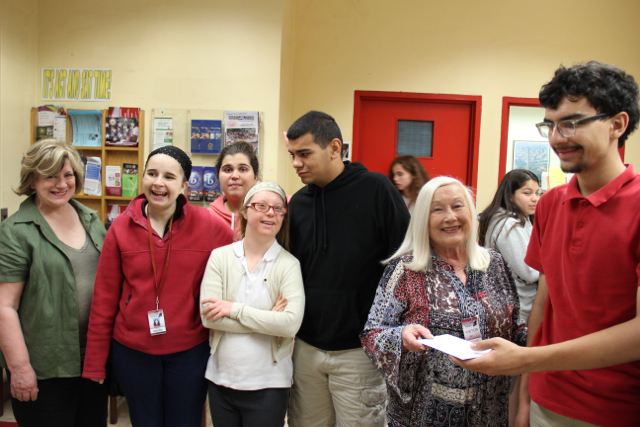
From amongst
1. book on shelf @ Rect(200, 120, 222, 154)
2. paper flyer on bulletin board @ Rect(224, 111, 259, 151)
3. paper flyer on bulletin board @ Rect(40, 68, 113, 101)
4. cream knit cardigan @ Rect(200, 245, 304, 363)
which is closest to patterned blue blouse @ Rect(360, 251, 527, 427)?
cream knit cardigan @ Rect(200, 245, 304, 363)

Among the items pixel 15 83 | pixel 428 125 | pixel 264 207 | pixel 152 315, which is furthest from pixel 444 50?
pixel 15 83

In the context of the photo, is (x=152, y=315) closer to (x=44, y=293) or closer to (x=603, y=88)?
(x=44, y=293)

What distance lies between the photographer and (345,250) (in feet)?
5.44

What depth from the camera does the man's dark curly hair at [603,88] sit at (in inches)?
42.3

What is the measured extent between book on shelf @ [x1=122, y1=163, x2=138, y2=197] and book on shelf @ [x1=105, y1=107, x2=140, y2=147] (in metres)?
0.19

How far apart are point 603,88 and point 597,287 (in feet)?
1.74

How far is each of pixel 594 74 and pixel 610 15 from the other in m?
3.96

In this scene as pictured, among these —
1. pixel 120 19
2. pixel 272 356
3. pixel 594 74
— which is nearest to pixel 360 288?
pixel 272 356

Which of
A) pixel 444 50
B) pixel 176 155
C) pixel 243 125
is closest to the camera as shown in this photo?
pixel 176 155

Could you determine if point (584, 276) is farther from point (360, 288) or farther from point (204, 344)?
point (204, 344)

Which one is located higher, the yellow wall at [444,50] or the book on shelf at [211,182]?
the yellow wall at [444,50]

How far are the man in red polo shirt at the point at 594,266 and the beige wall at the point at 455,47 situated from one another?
3.10 meters

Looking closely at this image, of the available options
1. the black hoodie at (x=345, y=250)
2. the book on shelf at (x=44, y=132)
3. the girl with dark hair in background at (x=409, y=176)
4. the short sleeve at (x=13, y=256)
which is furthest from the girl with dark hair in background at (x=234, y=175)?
the book on shelf at (x=44, y=132)

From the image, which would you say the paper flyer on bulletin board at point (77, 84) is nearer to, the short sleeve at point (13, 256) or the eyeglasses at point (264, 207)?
the short sleeve at point (13, 256)
